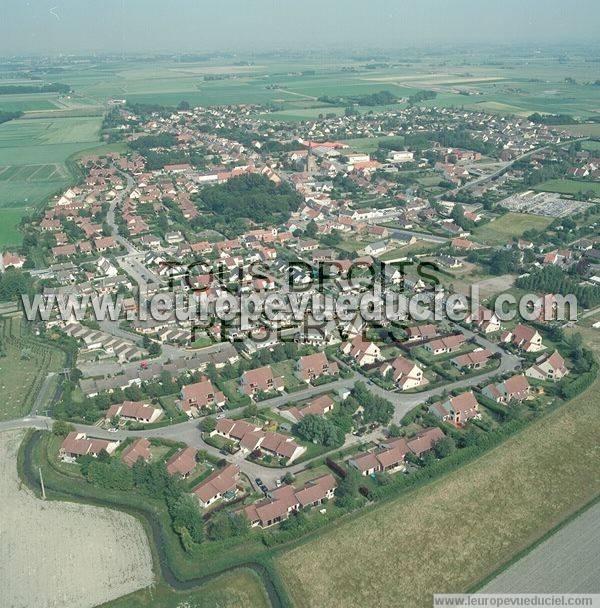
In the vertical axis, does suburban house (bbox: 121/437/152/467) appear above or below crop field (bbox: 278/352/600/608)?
above

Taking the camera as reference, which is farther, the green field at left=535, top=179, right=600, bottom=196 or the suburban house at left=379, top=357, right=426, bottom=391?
the green field at left=535, top=179, right=600, bottom=196

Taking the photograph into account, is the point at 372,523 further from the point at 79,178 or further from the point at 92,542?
the point at 79,178

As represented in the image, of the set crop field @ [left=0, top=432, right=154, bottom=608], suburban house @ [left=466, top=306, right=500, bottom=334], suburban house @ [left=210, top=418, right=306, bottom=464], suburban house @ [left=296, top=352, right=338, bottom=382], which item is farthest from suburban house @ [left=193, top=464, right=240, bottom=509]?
suburban house @ [left=466, top=306, right=500, bottom=334]

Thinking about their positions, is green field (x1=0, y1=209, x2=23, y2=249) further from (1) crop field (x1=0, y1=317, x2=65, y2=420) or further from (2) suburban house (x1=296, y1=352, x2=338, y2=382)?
(2) suburban house (x1=296, y1=352, x2=338, y2=382)

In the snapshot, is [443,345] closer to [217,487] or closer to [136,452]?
[217,487]

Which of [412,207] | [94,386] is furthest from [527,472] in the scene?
[412,207]

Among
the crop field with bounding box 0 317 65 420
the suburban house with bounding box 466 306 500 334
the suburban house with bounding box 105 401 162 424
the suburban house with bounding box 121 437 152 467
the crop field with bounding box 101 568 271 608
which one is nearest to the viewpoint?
the crop field with bounding box 101 568 271 608

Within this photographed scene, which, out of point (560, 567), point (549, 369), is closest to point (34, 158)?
point (549, 369)

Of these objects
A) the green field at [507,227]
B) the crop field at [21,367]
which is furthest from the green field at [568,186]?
the crop field at [21,367]
